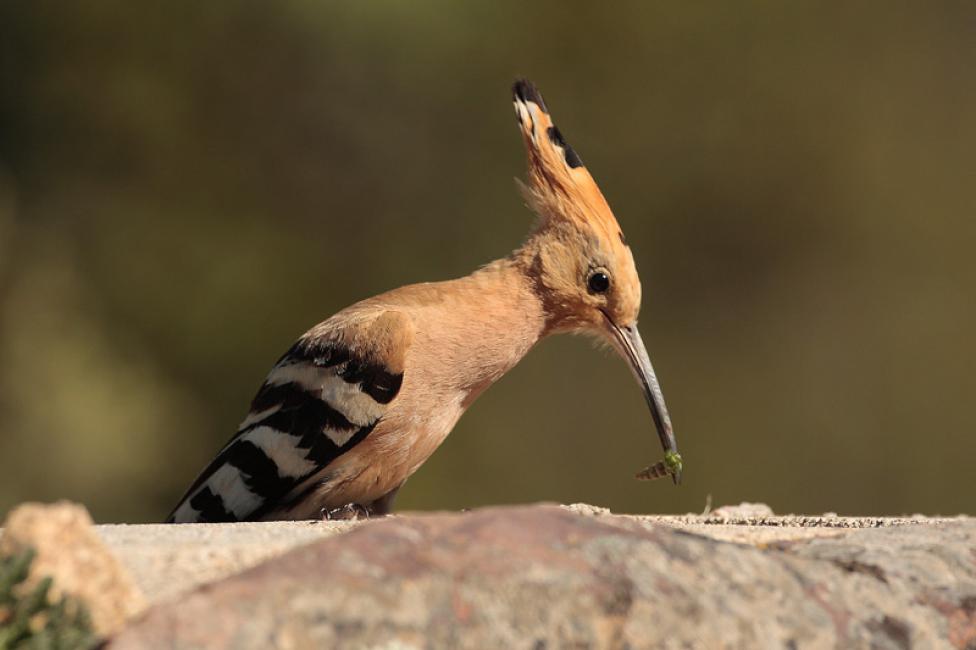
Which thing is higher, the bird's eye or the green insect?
the bird's eye

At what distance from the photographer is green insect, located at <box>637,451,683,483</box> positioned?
368 cm

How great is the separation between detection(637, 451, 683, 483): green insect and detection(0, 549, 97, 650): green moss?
216 centimetres

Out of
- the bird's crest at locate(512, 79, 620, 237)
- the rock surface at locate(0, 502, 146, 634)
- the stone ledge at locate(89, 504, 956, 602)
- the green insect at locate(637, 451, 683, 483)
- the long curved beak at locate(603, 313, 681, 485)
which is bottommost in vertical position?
the rock surface at locate(0, 502, 146, 634)

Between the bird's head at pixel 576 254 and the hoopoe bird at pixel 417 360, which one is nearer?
the hoopoe bird at pixel 417 360

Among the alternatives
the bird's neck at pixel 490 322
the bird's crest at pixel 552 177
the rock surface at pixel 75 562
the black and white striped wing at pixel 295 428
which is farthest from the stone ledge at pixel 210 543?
the bird's crest at pixel 552 177

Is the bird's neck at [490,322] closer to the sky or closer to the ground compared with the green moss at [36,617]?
closer to the sky

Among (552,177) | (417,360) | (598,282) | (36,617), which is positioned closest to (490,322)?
(417,360)

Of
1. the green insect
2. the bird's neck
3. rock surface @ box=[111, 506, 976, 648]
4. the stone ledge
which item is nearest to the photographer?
rock surface @ box=[111, 506, 976, 648]

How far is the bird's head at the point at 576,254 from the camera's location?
12.4ft

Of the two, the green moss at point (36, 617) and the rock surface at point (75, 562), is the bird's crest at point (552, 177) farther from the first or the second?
the green moss at point (36, 617)

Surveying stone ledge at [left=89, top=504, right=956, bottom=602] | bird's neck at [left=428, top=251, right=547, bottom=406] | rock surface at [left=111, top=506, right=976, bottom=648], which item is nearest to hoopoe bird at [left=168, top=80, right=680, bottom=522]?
bird's neck at [left=428, top=251, right=547, bottom=406]

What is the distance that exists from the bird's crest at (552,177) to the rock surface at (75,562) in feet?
7.30

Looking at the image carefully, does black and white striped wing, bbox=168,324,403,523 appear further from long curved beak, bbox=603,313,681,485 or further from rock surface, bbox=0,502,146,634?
rock surface, bbox=0,502,146,634

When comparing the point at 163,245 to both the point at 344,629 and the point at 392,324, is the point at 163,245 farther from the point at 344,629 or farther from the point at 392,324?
the point at 344,629
